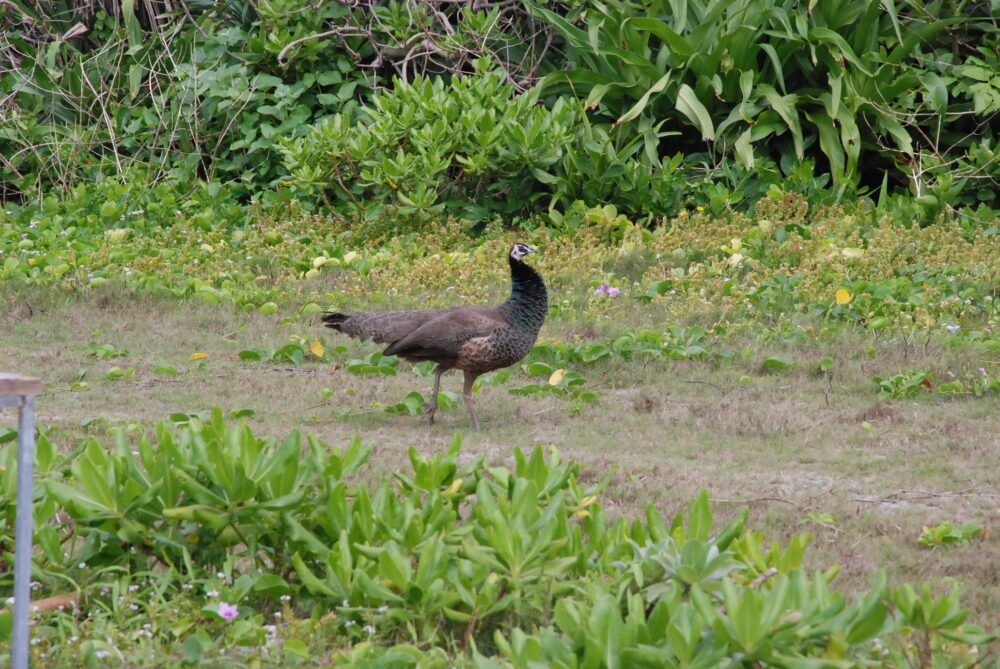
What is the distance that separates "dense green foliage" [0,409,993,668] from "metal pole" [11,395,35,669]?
60 centimetres

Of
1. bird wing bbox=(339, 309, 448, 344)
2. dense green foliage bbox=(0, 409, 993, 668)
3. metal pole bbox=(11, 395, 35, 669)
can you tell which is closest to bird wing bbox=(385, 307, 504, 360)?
bird wing bbox=(339, 309, 448, 344)

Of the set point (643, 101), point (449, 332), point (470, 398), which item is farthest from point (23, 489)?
point (643, 101)

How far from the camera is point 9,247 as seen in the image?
1088 cm

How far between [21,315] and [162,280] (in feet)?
3.57

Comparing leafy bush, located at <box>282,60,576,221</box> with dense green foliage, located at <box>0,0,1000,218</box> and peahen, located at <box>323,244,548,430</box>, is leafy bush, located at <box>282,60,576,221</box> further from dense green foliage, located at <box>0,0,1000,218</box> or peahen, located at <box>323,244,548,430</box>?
peahen, located at <box>323,244,548,430</box>

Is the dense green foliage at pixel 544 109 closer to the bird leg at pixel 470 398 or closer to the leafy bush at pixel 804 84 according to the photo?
the leafy bush at pixel 804 84

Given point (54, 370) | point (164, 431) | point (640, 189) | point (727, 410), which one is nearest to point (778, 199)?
point (640, 189)

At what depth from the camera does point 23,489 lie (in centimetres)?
281

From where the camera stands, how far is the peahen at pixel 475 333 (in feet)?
21.6

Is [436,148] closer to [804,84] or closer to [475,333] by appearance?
[804,84]

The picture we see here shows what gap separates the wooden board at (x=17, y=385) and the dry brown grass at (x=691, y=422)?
2.27 m

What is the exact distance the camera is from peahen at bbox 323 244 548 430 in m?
6.60

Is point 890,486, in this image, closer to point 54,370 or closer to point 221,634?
point 221,634

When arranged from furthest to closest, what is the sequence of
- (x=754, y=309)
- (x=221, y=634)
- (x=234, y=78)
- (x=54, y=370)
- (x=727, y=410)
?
(x=234, y=78), (x=754, y=309), (x=54, y=370), (x=727, y=410), (x=221, y=634)
